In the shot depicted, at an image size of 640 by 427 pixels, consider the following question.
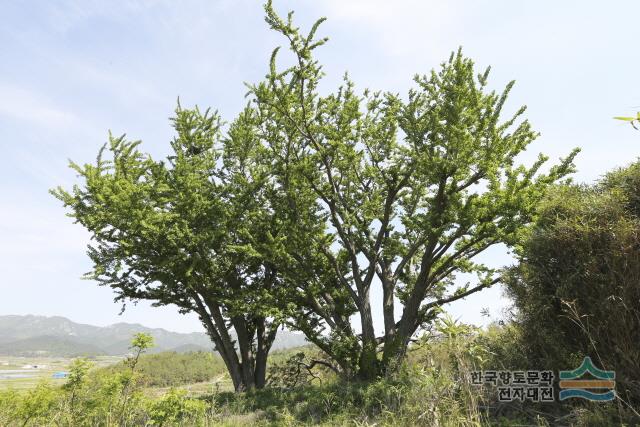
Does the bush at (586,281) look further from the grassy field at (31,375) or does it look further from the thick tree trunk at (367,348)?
the grassy field at (31,375)

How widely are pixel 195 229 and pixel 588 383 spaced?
1449 centimetres

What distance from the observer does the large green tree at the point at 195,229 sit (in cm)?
1543

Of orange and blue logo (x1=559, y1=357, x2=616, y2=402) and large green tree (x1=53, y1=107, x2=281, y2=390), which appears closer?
orange and blue logo (x1=559, y1=357, x2=616, y2=402)

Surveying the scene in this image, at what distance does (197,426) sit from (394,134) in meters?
12.9

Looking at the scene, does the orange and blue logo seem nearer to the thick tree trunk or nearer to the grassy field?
the thick tree trunk

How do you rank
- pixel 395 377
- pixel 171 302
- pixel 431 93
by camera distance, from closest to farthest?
1. pixel 395 377
2. pixel 431 93
3. pixel 171 302

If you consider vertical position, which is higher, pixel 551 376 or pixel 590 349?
pixel 590 349

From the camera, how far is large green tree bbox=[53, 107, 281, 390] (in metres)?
15.4

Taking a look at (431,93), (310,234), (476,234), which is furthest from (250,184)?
(476,234)

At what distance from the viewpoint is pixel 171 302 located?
18.4 metres

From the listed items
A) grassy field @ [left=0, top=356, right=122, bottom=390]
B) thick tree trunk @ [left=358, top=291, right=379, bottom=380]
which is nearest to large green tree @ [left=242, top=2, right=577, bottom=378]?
thick tree trunk @ [left=358, top=291, right=379, bottom=380]

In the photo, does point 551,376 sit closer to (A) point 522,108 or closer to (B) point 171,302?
(A) point 522,108

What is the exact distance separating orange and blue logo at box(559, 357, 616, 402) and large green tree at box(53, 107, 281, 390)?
389 inches

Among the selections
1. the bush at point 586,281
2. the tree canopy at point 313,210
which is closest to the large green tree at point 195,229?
the tree canopy at point 313,210
